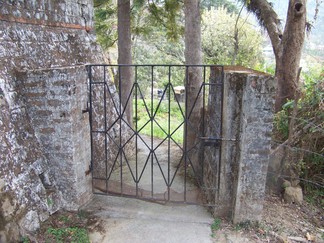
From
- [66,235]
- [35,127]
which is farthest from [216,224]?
[35,127]

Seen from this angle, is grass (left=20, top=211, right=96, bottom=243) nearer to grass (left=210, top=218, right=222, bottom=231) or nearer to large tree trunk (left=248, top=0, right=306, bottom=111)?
grass (left=210, top=218, right=222, bottom=231)

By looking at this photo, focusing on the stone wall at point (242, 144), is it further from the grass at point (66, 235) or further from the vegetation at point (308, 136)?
the grass at point (66, 235)

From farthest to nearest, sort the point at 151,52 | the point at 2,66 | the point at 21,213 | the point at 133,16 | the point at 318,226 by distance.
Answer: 1. the point at 151,52
2. the point at 133,16
3. the point at 318,226
4. the point at 2,66
5. the point at 21,213

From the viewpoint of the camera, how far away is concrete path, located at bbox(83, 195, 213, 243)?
→ 3.14 meters

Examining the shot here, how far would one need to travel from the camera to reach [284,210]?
3.89 metres

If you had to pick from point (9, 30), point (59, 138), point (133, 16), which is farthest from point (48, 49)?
point (133, 16)

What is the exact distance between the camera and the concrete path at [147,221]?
10.3ft

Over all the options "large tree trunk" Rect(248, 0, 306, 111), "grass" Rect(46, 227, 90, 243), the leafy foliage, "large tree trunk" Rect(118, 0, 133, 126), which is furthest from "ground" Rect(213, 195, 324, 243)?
the leafy foliage

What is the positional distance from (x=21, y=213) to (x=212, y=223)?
6.29ft

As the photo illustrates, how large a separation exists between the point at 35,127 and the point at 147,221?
159 centimetres

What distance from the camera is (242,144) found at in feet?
10.2

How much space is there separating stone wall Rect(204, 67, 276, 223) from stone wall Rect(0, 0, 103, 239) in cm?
154

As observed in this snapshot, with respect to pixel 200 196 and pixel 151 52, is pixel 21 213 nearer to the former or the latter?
pixel 200 196

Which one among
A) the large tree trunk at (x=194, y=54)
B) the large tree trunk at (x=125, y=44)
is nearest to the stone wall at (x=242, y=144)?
the large tree trunk at (x=194, y=54)
